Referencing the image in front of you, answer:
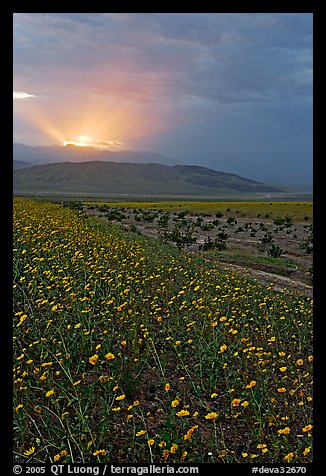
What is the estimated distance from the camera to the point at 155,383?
379 cm

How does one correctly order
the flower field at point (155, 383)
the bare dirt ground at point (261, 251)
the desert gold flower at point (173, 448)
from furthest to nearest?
1. the bare dirt ground at point (261, 251)
2. the flower field at point (155, 383)
3. the desert gold flower at point (173, 448)

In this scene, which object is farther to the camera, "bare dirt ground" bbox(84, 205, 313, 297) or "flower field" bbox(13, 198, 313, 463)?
"bare dirt ground" bbox(84, 205, 313, 297)

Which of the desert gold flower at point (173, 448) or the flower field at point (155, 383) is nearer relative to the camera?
the desert gold flower at point (173, 448)

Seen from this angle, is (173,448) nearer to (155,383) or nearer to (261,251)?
(155,383)

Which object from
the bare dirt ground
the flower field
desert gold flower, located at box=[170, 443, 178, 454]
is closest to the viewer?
desert gold flower, located at box=[170, 443, 178, 454]

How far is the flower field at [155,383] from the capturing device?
9.75 feet

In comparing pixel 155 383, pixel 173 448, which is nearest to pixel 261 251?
pixel 155 383

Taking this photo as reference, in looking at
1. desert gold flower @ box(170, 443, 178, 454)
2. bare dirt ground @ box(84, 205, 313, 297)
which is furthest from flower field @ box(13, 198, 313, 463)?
bare dirt ground @ box(84, 205, 313, 297)

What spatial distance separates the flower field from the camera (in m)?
2.97

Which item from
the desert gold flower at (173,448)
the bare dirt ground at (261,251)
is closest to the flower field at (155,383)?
the desert gold flower at (173,448)

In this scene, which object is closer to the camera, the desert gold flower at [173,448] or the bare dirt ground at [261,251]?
the desert gold flower at [173,448]

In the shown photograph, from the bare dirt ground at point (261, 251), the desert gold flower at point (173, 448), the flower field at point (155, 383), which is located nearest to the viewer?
the desert gold flower at point (173, 448)

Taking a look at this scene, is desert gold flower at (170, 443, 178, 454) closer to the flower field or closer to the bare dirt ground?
the flower field

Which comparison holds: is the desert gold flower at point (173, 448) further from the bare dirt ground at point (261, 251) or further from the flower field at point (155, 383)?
the bare dirt ground at point (261, 251)
